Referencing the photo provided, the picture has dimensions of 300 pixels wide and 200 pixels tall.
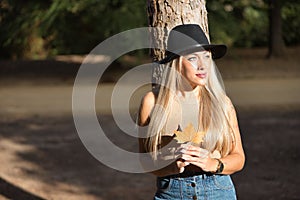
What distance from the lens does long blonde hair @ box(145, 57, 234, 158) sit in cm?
328

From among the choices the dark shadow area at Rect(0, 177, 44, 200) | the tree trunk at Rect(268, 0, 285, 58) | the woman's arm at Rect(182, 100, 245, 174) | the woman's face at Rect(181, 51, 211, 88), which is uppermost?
the woman's face at Rect(181, 51, 211, 88)

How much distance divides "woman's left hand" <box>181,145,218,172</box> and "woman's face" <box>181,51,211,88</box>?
36 cm

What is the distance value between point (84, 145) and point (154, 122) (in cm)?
610

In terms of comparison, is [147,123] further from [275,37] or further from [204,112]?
[275,37]

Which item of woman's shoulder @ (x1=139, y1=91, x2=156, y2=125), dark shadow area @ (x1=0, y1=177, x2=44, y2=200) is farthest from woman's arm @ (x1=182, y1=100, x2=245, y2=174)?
dark shadow area @ (x1=0, y1=177, x2=44, y2=200)

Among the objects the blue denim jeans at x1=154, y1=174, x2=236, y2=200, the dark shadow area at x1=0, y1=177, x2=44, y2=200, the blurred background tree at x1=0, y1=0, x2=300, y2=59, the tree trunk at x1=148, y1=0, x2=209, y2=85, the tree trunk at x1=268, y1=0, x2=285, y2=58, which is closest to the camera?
the blue denim jeans at x1=154, y1=174, x2=236, y2=200

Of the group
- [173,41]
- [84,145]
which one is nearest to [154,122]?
[173,41]

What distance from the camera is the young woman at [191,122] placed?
328 cm

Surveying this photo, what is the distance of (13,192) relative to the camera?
687 cm

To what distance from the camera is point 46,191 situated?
6.91 metres

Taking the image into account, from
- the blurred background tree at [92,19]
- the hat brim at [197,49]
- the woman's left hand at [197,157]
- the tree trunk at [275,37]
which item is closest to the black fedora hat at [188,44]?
the hat brim at [197,49]

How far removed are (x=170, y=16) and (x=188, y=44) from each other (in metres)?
0.99

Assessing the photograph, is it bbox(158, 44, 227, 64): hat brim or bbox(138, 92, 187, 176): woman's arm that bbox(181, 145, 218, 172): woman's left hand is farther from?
bbox(158, 44, 227, 64): hat brim

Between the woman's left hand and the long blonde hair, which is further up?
the long blonde hair
